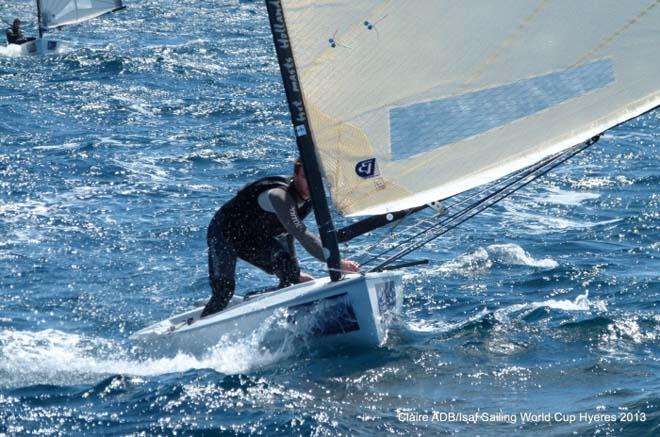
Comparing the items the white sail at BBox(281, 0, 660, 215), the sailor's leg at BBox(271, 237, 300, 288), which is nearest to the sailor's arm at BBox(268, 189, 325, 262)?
the white sail at BBox(281, 0, 660, 215)

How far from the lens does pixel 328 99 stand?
881 cm

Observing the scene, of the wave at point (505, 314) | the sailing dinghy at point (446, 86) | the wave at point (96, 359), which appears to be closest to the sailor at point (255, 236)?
the sailing dinghy at point (446, 86)

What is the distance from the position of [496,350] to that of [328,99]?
8.98ft

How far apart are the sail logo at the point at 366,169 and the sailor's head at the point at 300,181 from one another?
1.91 ft

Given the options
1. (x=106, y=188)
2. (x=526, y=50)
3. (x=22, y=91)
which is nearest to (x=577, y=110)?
(x=526, y=50)

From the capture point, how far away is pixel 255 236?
10.1 metres

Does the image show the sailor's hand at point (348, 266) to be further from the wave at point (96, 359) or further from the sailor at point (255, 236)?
the wave at point (96, 359)

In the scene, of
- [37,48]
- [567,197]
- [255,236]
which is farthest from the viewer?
[37,48]

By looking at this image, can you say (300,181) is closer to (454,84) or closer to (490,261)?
(454,84)

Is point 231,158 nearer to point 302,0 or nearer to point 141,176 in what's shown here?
point 141,176

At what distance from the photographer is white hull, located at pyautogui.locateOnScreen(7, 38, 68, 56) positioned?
2861cm

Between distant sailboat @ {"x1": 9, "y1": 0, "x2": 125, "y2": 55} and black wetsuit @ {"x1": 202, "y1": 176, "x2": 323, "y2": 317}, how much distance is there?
65.3 ft

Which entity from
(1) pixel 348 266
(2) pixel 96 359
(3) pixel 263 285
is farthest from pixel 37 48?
(1) pixel 348 266

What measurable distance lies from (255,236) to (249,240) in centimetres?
7
